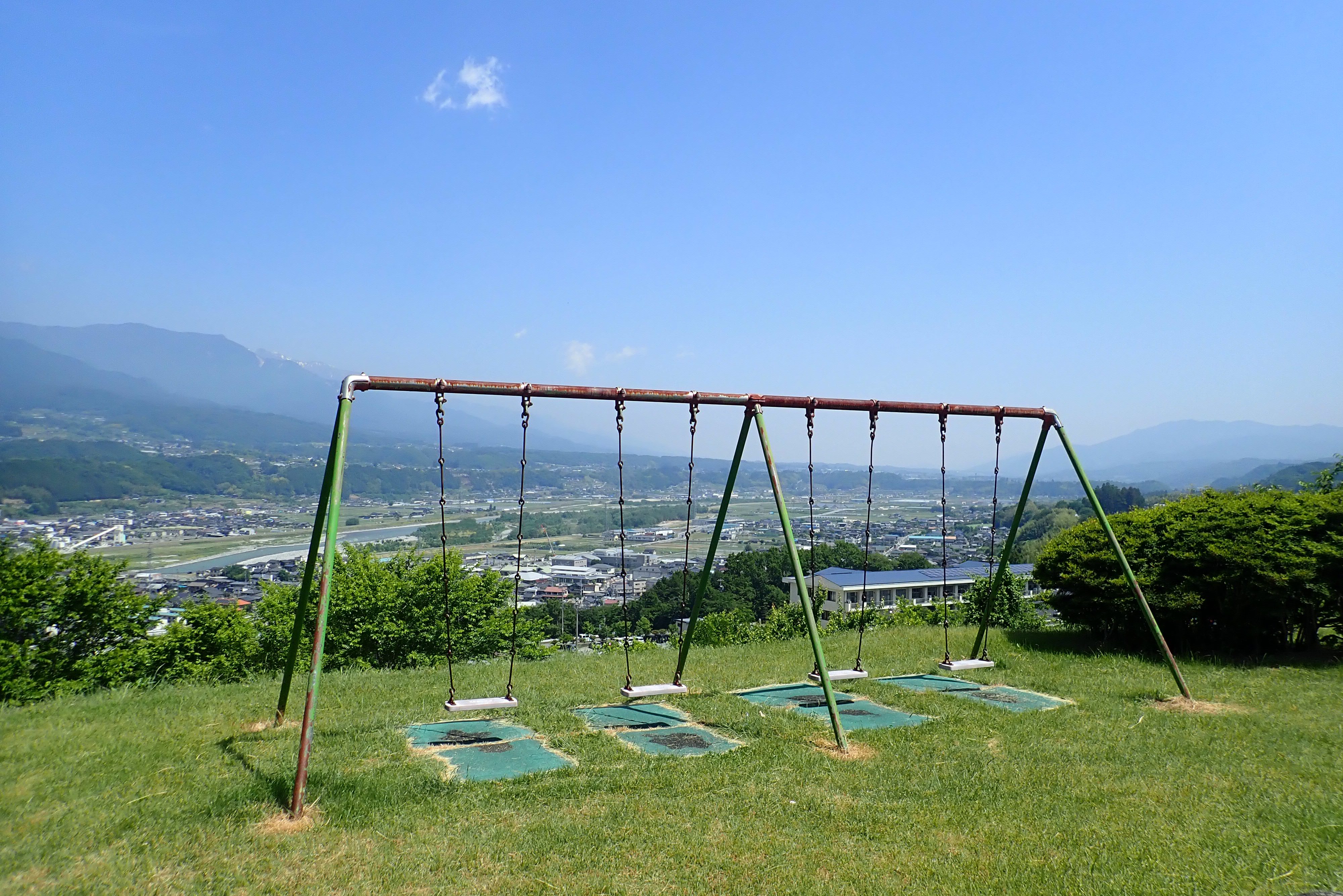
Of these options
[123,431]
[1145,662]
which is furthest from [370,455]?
[1145,662]

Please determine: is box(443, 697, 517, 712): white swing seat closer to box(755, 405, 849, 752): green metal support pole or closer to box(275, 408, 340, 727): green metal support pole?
box(275, 408, 340, 727): green metal support pole

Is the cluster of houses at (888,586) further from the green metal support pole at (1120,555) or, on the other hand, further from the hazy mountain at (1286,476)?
the hazy mountain at (1286,476)

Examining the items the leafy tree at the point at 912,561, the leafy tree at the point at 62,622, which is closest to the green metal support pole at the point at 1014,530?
the leafy tree at the point at 62,622

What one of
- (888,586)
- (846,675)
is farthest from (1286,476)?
(846,675)

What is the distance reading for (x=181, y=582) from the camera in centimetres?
1216

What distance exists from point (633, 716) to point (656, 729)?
1.80 ft

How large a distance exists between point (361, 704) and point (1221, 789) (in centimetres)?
712

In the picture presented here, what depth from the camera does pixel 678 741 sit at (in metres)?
6.36

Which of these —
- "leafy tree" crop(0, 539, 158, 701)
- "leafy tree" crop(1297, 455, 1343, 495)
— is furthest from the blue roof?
"leafy tree" crop(0, 539, 158, 701)

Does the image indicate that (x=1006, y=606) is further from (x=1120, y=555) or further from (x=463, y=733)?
(x=463, y=733)

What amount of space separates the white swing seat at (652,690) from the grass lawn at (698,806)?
18.9 inches

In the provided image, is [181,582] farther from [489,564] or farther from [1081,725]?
[1081,725]

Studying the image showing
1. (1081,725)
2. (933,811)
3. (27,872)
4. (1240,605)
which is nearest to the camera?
(27,872)

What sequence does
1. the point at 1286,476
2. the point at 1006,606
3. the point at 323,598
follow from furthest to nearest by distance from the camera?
the point at 1286,476
the point at 1006,606
the point at 323,598
